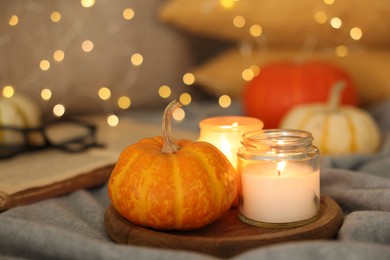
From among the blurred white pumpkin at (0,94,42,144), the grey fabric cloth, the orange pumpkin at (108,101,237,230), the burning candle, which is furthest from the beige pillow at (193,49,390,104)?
the orange pumpkin at (108,101,237,230)

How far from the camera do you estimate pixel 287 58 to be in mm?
1494

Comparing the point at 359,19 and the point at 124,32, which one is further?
the point at 124,32

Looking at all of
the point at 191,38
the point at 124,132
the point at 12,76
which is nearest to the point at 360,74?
the point at 191,38

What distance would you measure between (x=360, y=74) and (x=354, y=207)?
27.8 inches

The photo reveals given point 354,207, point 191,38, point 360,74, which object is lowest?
point 354,207

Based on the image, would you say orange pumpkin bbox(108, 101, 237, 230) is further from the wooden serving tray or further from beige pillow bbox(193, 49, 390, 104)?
beige pillow bbox(193, 49, 390, 104)

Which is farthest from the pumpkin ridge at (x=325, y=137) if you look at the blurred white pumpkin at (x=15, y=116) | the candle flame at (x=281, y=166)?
the blurred white pumpkin at (x=15, y=116)

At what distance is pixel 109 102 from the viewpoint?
1448 mm

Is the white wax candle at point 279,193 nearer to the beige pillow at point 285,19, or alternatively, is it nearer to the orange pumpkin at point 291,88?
the orange pumpkin at point 291,88

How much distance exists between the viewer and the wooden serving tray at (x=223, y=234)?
0.58m

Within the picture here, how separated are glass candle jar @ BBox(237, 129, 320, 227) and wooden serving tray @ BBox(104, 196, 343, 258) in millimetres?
14

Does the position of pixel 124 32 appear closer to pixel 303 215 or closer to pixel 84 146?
pixel 84 146

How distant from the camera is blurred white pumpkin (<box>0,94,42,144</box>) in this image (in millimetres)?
1053

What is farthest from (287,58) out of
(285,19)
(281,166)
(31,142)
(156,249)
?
(156,249)
